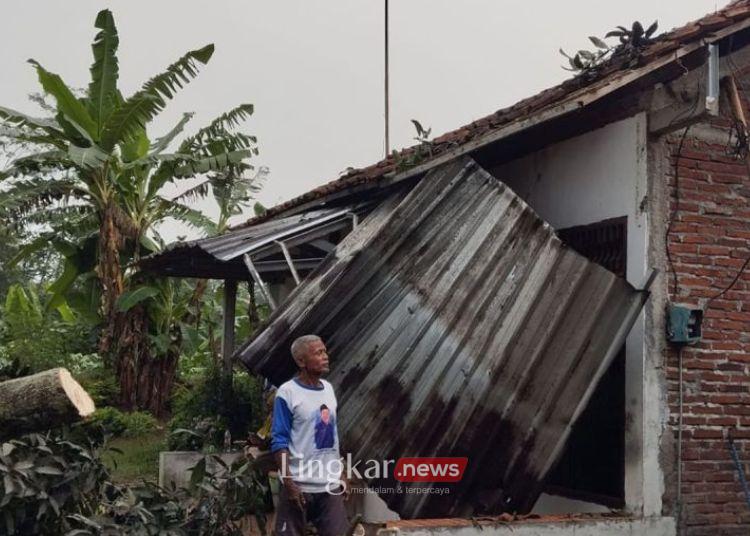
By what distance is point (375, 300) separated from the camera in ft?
17.1

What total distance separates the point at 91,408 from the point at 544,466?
2.99 meters

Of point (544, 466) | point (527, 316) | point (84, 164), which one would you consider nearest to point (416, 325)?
point (527, 316)

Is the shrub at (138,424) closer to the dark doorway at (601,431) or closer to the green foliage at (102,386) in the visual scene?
the green foliage at (102,386)

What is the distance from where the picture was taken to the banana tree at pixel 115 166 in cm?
1165

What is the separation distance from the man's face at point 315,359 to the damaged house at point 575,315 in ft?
1.67

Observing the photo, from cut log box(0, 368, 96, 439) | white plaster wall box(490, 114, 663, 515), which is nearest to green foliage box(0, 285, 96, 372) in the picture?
cut log box(0, 368, 96, 439)

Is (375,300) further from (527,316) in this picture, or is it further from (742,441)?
(742,441)

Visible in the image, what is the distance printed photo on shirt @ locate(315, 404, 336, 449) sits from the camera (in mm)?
4535

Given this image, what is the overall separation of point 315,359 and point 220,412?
18.8 feet

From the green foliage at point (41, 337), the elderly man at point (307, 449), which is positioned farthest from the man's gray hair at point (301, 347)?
the green foliage at point (41, 337)

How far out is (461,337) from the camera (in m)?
5.23

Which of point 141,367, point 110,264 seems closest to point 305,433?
point 110,264

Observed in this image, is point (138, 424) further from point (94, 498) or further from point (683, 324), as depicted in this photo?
point (683, 324)

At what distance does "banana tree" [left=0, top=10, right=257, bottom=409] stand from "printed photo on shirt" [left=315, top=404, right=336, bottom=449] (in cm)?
770
